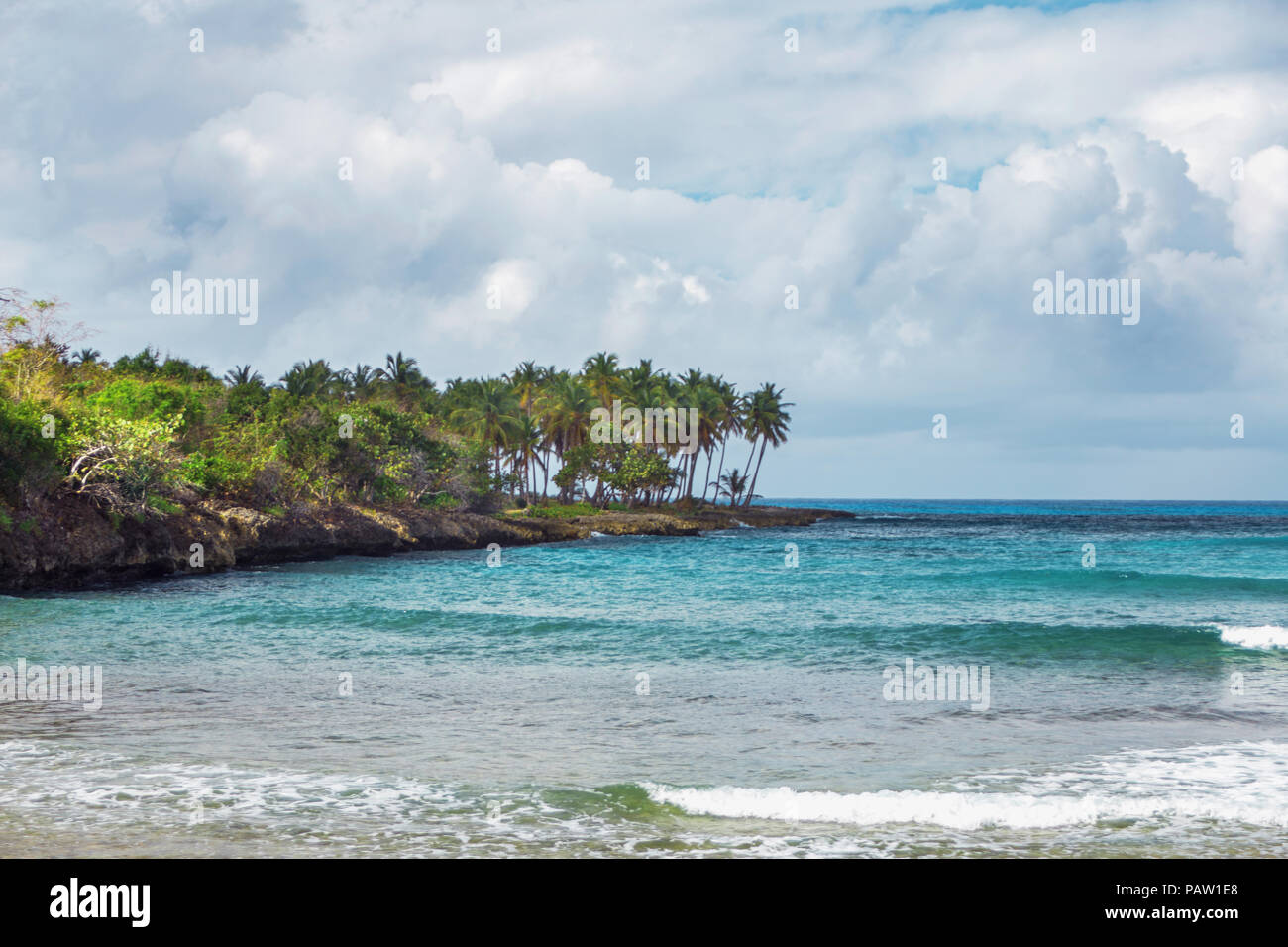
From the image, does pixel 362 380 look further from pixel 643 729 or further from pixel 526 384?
pixel 643 729

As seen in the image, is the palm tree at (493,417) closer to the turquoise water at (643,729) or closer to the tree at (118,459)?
the tree at (118,459)

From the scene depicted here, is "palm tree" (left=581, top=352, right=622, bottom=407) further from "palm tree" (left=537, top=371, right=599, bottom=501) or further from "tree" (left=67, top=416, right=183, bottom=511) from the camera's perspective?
"tree" (left=67, top=416, right=183, bottom=511)

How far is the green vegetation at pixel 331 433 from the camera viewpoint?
3008cm

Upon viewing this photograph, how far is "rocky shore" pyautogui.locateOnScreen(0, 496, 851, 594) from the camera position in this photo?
28766mm

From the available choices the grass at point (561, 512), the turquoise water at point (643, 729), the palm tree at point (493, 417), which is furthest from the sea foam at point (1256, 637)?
the palm tree at point (493, 417)

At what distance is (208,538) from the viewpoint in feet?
121

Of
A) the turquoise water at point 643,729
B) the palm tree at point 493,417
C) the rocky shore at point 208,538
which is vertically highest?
the palm tree at point 493,417

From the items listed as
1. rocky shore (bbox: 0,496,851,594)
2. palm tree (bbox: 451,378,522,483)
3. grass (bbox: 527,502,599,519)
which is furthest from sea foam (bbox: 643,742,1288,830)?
palm tree (bbox: 451,378,522,483)

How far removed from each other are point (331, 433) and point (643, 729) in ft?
138

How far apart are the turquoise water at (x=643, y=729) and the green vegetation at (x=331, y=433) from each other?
5429 millimetres
